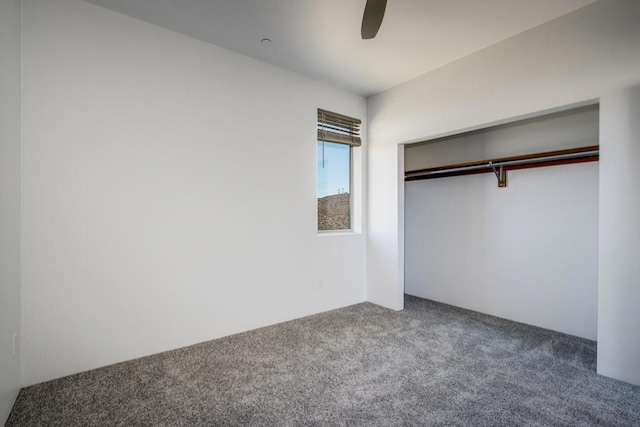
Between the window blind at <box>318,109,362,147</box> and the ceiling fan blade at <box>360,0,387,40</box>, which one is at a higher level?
the ceiling fan blade at <box>360,0,387,40</box>

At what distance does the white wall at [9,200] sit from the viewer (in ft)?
5.56

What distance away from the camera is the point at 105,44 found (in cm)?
230

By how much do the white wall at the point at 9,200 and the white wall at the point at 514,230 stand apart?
4021mm

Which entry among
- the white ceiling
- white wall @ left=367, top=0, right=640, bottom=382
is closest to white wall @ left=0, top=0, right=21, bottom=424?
Result: the white ceiling

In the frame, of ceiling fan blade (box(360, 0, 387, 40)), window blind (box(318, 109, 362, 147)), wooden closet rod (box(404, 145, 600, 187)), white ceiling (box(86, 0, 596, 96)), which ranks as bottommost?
wooden closet rod (box(404, 145, 600, 187))

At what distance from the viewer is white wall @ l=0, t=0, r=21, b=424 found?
66.7 inches

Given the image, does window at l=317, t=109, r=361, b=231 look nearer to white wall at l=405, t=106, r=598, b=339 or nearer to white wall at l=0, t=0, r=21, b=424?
white wall at l=405, t=106, r=598, b=339

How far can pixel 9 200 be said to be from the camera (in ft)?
5.97

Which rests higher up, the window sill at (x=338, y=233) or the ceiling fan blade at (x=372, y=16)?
the ceiling fan blade at (x=372, y=16)

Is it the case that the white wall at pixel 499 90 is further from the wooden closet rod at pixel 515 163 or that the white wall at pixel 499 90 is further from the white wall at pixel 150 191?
the white wall at pixel 150 191

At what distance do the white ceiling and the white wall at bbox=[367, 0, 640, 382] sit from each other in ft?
0.50

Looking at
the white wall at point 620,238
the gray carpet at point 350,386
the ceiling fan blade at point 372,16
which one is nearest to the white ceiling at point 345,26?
the ceiling fan blade at point 372,16

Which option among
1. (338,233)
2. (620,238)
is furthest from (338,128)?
(620,238)

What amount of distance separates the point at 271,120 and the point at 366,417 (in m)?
2.70
